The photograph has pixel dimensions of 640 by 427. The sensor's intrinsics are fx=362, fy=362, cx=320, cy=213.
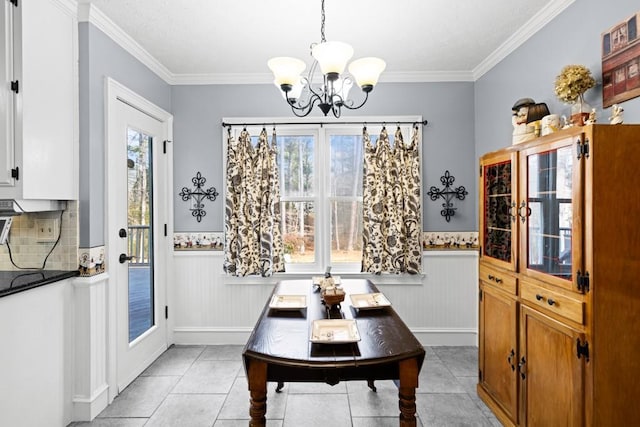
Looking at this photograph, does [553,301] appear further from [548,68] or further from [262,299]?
[262,299]

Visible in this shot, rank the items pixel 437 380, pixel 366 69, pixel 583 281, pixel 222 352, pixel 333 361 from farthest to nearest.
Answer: pixel 222 352, pixel 437 380, pixel 366 69, pixel 583 281, pixel 333 361

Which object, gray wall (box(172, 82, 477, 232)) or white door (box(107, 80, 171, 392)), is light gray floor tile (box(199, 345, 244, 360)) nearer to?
white door (box(107, 80, 171, 392))

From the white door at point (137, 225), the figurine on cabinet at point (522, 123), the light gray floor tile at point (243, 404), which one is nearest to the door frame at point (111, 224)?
the white door at point (137, 225)

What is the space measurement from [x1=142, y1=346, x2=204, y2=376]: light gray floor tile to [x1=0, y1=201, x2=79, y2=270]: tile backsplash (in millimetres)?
1267

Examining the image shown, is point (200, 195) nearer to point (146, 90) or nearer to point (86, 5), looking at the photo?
point (146, 90)

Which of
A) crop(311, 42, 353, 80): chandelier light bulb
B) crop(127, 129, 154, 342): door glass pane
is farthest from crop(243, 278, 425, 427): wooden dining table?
crop(127, 129, 154, 342): door glass pane

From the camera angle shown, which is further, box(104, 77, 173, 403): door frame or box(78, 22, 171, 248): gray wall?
box(104, 77, 173, 403): door frame

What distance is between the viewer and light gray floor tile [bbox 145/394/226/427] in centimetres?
238

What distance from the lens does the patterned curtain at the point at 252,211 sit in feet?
11.8

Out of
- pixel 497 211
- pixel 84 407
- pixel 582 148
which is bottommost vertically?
pixel 84 407

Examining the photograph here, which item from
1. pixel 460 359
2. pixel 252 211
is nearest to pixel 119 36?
pixel 252 211

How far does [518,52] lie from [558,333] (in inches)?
88.4

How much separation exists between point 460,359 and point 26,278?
3.41 metres

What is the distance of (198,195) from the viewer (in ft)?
12.1
